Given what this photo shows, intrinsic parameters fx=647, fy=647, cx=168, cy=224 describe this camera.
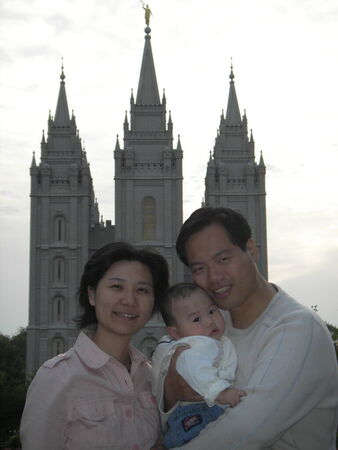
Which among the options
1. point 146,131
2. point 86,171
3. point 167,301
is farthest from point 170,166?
point 167,301

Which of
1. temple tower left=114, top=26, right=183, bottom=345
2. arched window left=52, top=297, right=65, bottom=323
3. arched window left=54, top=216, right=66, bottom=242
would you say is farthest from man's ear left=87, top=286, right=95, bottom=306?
arched window left=54, top=216, right=66, bottom=242

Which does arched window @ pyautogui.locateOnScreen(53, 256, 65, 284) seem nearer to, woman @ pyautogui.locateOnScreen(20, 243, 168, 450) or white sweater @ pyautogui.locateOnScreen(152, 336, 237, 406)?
woman @ pyautogui.locateOnScreen(20, 243, 168, 450)

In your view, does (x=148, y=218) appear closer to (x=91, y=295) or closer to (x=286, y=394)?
(x=91, y=295)

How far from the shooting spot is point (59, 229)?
40.1 m

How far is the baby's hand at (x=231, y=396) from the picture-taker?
3389 millimetres

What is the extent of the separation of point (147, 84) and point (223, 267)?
131 feet

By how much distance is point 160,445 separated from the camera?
402 centimetres

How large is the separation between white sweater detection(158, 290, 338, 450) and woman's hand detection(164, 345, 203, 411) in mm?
298

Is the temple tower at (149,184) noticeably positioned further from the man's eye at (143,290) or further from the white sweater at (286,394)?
the white sweater at (286,394)

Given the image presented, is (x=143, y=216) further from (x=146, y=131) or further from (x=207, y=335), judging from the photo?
(x=207, y=335)

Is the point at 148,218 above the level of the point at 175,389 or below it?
above

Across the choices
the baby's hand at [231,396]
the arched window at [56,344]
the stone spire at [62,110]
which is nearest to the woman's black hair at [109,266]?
the baby's hand at [231,396]

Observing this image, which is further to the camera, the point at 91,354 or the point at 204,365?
the point at 91,354

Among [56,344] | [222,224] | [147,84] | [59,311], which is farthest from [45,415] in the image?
[147,84]
